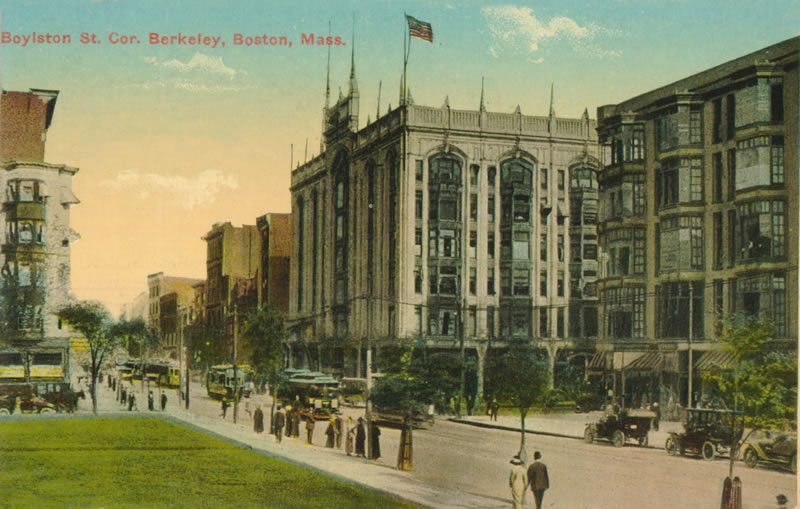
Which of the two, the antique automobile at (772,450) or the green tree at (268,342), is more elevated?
the green tree at (268,342)

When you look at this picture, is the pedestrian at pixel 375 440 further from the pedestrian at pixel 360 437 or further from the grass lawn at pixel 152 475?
the grass lawn at pixel 152 475

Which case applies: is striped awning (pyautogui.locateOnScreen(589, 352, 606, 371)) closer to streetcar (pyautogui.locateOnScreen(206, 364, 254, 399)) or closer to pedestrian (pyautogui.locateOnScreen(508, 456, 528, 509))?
pedestrian (pyautogui.locateOnScreen(508, 456, 528, 509))

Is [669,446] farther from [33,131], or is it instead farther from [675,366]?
[33,131]

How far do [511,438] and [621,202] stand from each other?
4096 mm

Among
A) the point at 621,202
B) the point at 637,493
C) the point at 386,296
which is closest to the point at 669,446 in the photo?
the point at 637,493

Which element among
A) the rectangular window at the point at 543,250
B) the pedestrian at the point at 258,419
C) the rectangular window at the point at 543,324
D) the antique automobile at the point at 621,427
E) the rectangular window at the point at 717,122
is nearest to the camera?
the rectangular window at the point at 717,122

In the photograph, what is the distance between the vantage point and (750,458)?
1341cm

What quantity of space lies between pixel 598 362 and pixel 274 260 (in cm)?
598

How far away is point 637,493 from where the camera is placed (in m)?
13.6

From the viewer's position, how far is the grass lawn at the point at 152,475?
45.1ft

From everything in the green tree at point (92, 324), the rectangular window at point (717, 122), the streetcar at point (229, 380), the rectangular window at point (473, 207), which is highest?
the rectangular window at point (717, 122)

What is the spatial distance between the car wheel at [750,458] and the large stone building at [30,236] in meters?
11.2

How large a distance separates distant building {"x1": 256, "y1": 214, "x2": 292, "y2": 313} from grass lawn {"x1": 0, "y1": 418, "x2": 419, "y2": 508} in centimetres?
274

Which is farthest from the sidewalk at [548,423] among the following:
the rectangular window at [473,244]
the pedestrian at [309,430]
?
the pedestrian at [309,430]
